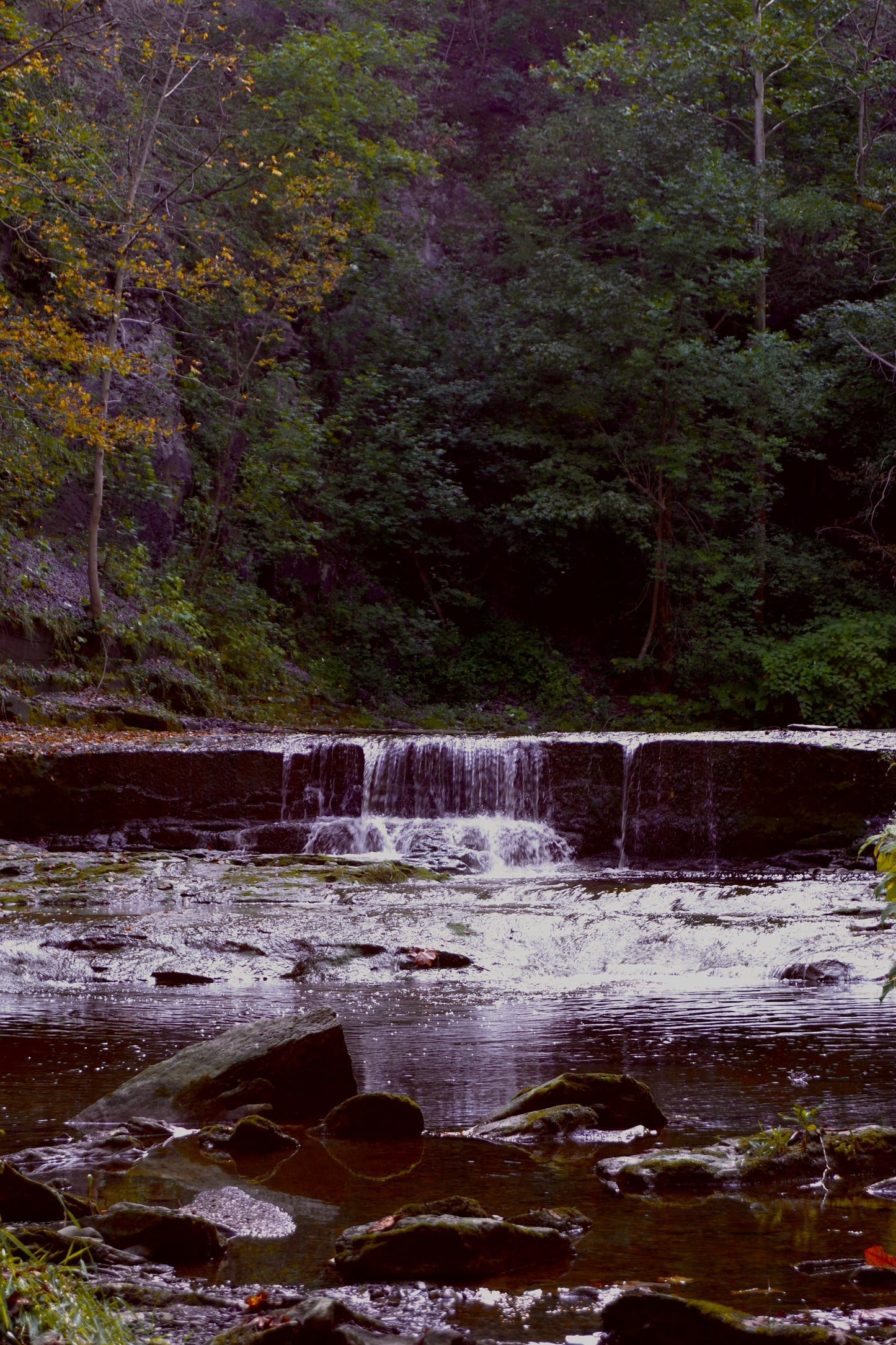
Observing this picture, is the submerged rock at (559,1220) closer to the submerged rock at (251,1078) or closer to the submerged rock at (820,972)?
the submerged rock at (251,1078)

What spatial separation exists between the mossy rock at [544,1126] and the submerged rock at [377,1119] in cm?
18

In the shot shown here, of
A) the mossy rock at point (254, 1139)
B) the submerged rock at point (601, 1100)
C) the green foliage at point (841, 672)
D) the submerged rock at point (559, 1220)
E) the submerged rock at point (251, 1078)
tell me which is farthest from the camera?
the green foliage at point (841, 672)

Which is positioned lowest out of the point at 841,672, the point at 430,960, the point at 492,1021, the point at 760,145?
the point at 430,960

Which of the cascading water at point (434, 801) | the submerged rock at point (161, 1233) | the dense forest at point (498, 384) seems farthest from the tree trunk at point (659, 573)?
the submerged rock at point (161, 1233)

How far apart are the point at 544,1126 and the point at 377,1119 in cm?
50

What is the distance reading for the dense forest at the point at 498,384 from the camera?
1803 cm

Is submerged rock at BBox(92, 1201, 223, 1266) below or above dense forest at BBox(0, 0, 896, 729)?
below

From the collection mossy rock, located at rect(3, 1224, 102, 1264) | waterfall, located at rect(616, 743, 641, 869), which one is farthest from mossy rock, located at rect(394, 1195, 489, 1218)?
waterfall, located at rect(616, 743, 641, 869)

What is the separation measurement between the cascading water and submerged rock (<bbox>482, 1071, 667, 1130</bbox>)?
7.94 meters

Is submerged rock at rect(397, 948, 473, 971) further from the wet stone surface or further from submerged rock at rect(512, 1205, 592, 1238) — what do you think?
submerged rock at rect(512, 1205, 592, 1238)

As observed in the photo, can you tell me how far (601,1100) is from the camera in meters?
3.77

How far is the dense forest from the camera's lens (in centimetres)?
1803

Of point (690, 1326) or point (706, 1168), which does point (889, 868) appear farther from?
point (690, 1326)

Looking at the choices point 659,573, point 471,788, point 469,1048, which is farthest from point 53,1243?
point 659,573
